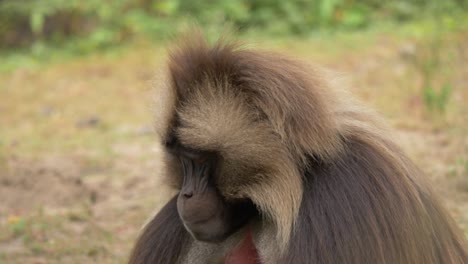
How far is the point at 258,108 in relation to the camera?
3.41 meters

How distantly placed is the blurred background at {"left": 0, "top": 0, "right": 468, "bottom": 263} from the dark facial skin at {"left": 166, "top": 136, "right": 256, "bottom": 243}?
0.33m

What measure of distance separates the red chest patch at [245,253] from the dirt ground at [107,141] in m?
0.49

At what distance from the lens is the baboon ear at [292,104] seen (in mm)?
3361

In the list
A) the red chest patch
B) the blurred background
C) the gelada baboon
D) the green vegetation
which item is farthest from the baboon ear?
the green vegetation

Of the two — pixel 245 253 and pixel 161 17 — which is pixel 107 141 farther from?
pixel 245 253

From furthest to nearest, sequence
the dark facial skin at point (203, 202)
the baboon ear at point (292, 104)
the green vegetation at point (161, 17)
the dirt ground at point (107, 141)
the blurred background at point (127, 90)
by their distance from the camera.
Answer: the green vegetation at point (161, 17) < the blurred background at point (127, 90) < the dirt ground at point (107, 141) < the dark facial skin at point (203, 202) < the baboon ear at point (292, 104)

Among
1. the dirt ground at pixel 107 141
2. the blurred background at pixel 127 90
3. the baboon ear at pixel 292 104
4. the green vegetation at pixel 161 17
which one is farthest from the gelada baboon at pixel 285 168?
the green vegetation at pixel 161 17

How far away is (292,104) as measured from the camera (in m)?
3.36

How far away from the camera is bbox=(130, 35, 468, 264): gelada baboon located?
11.1 feet

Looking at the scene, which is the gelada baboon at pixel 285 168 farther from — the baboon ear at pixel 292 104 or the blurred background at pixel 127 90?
the blurred background at pixel 127 90

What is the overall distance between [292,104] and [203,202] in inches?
22.9

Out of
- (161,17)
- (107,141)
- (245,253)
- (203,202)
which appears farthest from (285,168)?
(161,17)

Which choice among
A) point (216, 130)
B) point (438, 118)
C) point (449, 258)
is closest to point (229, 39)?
point (216, 130)

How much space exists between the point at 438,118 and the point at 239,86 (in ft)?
15.1
